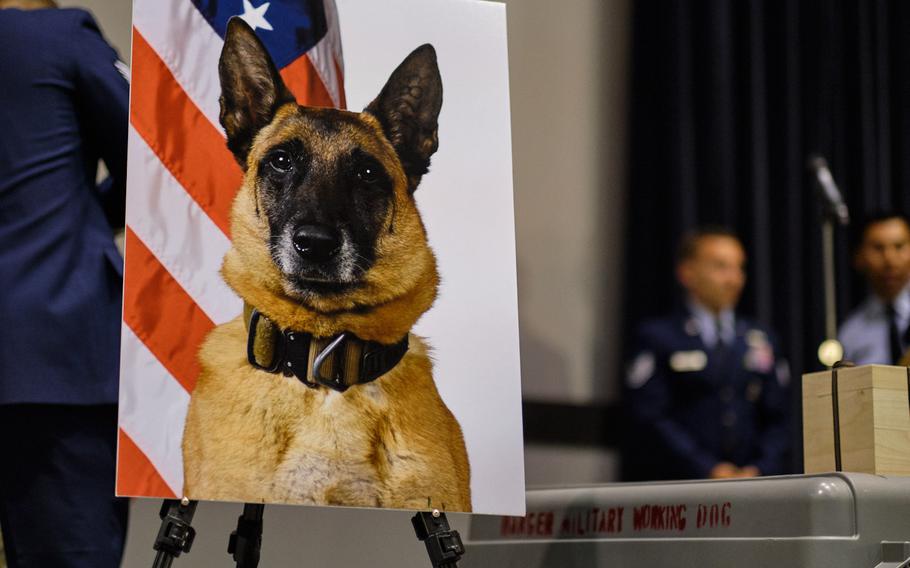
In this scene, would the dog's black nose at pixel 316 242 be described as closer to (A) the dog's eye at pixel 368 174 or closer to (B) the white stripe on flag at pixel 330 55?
(A) the dog's eye at pixel 368 174

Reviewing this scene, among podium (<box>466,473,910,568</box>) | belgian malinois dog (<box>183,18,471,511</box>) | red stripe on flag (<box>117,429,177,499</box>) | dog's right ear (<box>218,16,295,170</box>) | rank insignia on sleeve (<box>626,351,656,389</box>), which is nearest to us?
red stripe on flag (<box>117,429,177,499</box>)

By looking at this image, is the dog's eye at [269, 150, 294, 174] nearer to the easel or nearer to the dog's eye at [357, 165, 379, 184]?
the dog's eye at [357, 165, 379, 184]

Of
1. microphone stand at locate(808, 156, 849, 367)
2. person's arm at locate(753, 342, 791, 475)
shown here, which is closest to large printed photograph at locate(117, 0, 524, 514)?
microphone stand at locate(808, 156, 849, 367)

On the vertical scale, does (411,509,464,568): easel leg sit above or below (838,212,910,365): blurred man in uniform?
below

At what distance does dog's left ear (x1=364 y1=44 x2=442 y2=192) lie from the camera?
217 centimetres

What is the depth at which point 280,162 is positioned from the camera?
206 centimetres

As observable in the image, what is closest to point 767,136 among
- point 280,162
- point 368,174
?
point 368,174

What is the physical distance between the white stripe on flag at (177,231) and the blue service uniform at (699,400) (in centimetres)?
207

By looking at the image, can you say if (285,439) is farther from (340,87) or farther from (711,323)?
(711,323)

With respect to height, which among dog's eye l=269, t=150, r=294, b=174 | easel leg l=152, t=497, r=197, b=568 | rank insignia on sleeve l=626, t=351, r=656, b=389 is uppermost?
dog's eye l=269, t=150, r=294, b=174

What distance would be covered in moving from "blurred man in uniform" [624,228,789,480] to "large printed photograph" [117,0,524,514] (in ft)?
5.61

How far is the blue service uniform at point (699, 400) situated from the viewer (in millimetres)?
3799

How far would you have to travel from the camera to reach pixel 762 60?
4727 mm

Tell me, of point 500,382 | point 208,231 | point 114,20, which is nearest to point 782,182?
point 114,20
